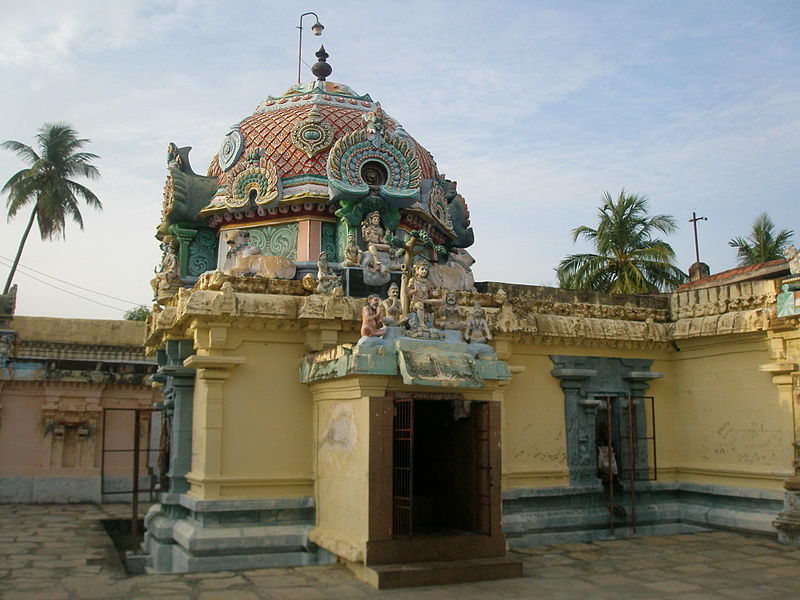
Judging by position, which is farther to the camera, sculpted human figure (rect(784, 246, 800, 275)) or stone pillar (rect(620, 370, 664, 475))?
stone pillar (rect(620, 370, 664, 475))

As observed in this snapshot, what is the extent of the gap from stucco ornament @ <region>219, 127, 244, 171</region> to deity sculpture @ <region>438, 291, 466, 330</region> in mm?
4960

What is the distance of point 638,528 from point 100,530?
30.0 ft

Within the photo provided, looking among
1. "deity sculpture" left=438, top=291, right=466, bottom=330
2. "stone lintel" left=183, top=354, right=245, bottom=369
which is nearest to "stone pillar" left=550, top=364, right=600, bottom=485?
"deity sculpture" left=438, top=291, right=466, bottom=330

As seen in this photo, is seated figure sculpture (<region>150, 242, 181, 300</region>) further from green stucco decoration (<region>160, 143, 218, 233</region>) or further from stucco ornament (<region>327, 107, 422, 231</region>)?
stucco ornament (<region>327, 107, 422, 231</region>)

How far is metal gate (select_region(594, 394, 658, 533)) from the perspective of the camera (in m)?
12.1

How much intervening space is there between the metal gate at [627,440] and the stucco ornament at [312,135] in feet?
19.3

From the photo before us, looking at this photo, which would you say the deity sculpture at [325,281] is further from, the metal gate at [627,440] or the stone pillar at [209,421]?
the metal gate at [627,440]

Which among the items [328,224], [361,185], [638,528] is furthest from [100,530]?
[638,528]

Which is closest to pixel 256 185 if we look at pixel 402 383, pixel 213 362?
pixel 213 362

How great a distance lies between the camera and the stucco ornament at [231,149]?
1276 cm

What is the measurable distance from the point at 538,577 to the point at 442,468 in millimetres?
1918

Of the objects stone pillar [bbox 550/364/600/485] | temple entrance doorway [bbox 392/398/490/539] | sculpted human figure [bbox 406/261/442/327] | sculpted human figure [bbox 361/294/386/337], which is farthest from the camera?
stone pillar [bbox 550/364/600/485]

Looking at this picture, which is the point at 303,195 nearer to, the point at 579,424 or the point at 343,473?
the point at 343,473

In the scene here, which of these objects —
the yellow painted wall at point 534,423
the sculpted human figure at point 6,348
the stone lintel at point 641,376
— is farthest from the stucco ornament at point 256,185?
the sculpted human figure at point 6,348
